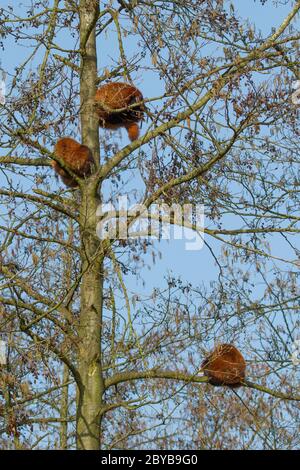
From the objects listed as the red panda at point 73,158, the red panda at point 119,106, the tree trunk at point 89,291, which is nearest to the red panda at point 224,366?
the tree trunk at point 89,291

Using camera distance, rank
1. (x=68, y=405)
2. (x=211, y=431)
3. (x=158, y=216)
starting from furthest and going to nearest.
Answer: (x=68, y=405) → (x=211, y=431) → (x=158, y=216)

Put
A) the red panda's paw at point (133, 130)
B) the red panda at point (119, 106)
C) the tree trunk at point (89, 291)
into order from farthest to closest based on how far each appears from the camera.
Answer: the red panda's paw at point (133, 130) < the red panda at point (119, 106) < the tree trunk at point (89, 291)

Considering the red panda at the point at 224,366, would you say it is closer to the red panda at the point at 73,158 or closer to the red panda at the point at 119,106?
the red panda at the point at 73,158

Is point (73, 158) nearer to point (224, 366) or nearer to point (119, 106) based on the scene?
point (119, 106)

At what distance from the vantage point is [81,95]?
9.42 meters

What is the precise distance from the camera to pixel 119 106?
893cm

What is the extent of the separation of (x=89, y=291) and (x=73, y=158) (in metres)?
1.32

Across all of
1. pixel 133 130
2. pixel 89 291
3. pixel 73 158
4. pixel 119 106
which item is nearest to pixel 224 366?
A: pixel 89 291

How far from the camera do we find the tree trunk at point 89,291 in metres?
8.34

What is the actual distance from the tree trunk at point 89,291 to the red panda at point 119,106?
123 mm

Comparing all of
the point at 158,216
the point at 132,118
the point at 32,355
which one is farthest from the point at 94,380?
the point at 132,118

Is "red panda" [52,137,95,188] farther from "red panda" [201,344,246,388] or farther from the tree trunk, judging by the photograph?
"red panda" [201,344,246,388]
